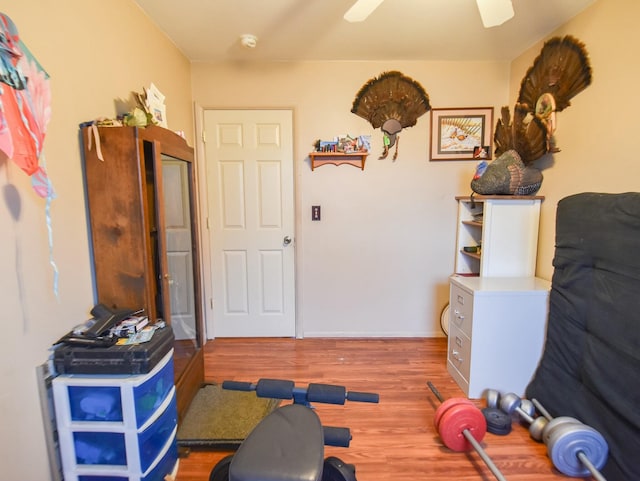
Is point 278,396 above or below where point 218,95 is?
below

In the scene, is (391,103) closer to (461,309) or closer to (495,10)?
(495,10)

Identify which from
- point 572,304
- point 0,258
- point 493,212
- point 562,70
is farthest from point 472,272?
point 0,258

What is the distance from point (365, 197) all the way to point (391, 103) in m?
0.82

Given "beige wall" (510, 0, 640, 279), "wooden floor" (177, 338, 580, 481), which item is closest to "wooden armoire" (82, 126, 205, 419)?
"wooden floor" (177, 338, 580, 481)

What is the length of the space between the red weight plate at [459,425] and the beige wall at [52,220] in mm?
1713

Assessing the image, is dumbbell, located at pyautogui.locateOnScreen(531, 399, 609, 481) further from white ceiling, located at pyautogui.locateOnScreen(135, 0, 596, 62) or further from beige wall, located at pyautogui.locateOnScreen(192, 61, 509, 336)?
white ceiling, located at pyautogui.locateOnScreen(135, 0, 596, 62)

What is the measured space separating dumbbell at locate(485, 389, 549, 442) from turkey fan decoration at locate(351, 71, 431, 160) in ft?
6.56

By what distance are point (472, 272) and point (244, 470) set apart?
93.3 inches

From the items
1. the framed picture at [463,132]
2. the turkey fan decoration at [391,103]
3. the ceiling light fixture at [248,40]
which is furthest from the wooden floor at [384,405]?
the ceiling light fixture at [248,40]

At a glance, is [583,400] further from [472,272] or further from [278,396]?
[278,396]

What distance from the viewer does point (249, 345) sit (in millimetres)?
2809

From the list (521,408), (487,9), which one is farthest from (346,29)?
(521,408)

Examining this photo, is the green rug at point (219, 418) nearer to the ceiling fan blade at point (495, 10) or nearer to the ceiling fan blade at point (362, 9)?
the ceiling fan blade at point (362, 9)

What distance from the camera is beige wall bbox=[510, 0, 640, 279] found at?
1.63m
